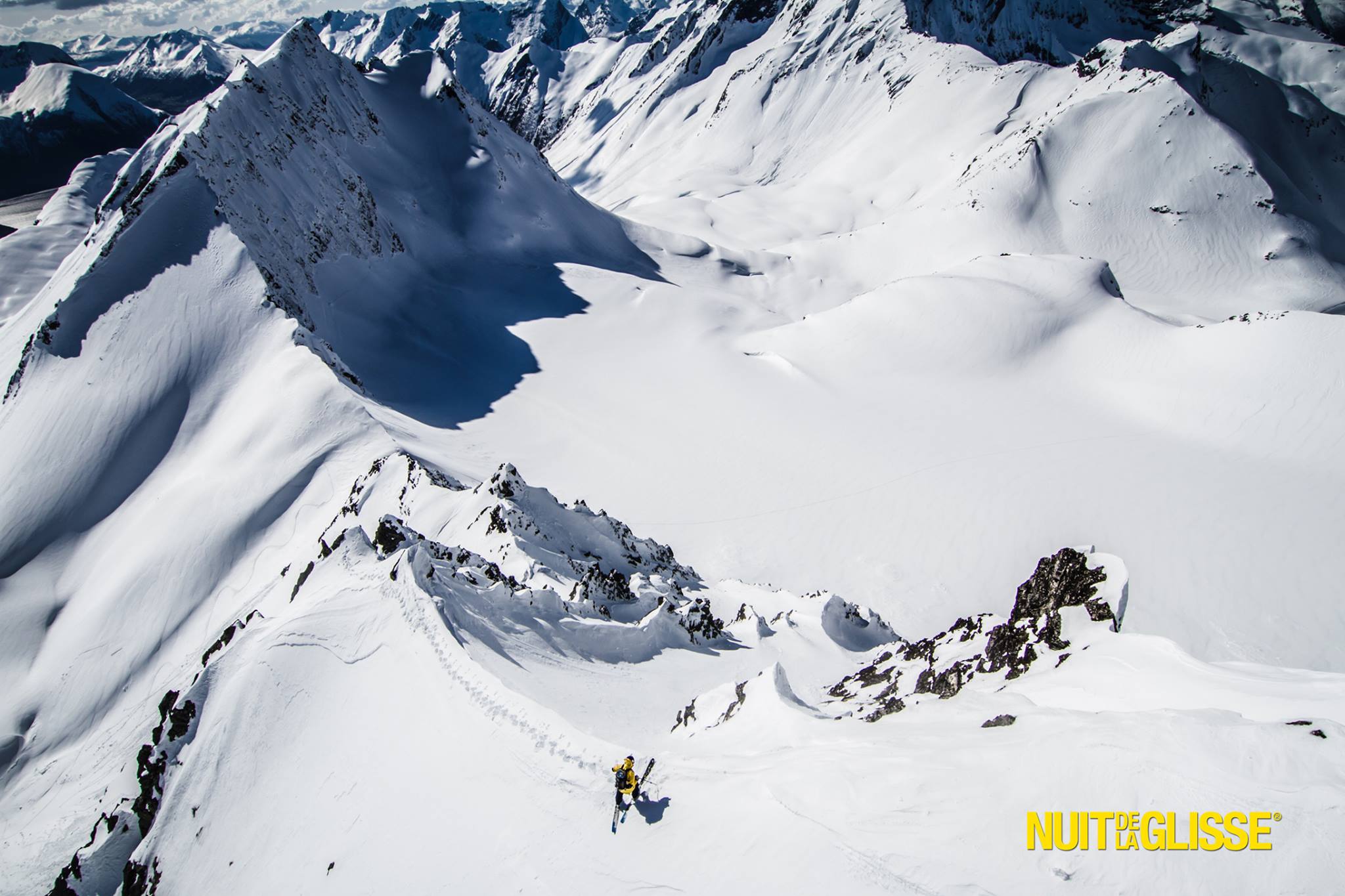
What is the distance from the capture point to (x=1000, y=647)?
11633 millimetres

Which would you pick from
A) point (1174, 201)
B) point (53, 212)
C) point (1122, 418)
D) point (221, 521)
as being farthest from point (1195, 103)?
point (53, 212)

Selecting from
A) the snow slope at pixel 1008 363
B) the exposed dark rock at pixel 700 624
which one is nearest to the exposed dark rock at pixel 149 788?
the exposed dark rock at pixel 700 624

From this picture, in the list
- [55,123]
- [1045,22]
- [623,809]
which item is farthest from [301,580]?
[55,123]

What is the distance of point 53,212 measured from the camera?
257 ft

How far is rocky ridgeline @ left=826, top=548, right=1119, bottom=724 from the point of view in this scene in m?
10.7

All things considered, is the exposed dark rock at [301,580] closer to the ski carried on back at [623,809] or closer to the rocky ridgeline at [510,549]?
the rocky ridgeline at [510,549]

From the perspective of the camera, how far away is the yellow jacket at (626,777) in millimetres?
7875

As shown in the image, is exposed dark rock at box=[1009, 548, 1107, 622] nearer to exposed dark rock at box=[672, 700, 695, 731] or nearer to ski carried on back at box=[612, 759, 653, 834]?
exposed dark rock at box=[672, 700, 695, 731]

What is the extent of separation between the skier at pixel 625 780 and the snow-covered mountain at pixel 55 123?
596 ft

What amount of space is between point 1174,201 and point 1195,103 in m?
9.10

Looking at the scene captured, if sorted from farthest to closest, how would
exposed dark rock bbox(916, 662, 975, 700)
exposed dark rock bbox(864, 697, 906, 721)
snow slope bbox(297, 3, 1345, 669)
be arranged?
1. snow slope bbox(297, 3, 1345, 669)
2. exposed dark rock bbox(916, 662, 975, 700)
3. exposed dark rock bbox(864, 697, 906, 721)

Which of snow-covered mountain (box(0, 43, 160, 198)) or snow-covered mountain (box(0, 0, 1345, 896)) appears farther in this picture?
snow-covered mountain (box(0, 43, 160, 198))

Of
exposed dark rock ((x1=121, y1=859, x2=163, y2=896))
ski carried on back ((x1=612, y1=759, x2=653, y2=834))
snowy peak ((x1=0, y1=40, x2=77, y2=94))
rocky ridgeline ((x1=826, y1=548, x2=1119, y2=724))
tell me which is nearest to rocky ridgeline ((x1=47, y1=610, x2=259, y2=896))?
exposed dark rock ((x1=121, y1=859, x2=163, y2=896))

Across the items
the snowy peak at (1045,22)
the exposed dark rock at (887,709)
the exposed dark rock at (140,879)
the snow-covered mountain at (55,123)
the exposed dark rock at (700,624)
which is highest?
the snow-covered mountain at (55,123)
